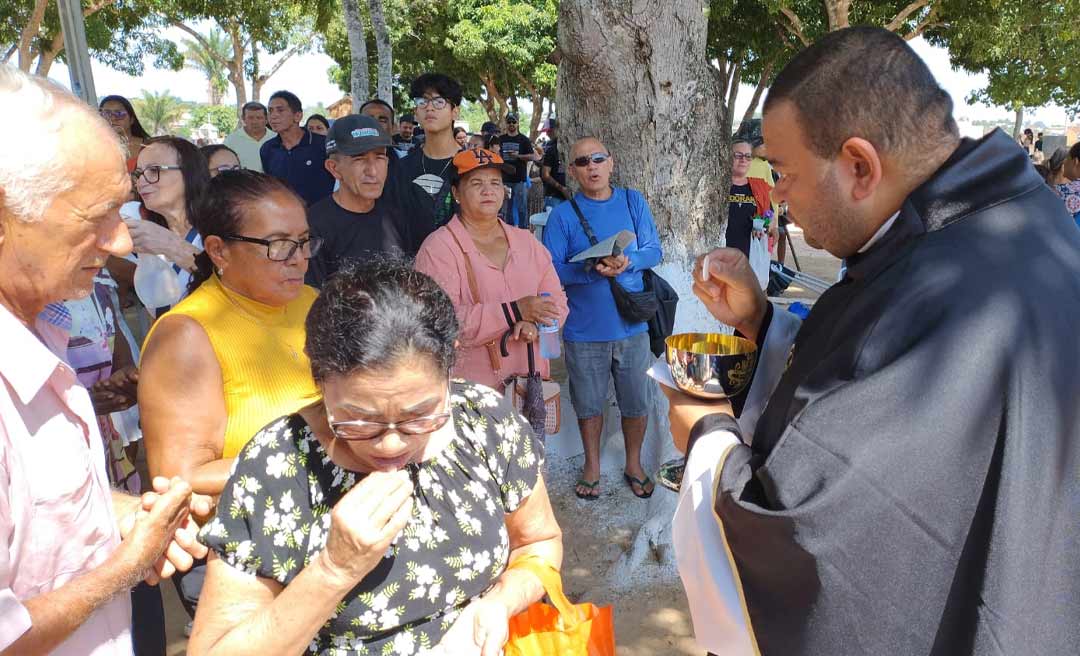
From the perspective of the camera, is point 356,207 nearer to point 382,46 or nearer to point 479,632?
point 479,632

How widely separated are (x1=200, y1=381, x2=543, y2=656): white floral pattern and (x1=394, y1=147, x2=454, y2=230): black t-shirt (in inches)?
115

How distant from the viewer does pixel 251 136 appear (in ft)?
34.2

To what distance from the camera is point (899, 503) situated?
54.9 inches

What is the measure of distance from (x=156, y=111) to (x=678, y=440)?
69562 millimetres

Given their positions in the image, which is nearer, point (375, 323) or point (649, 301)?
point (375, 323)

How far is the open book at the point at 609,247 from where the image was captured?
435 centimetres

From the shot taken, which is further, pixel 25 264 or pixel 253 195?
pixel 253 195

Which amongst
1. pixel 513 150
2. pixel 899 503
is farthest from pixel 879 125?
pixel 513 150

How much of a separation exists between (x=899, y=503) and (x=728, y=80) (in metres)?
23.6

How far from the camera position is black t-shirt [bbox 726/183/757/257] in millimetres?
7957

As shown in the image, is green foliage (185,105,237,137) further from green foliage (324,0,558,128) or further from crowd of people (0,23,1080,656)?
crowd of people (0,23,1080,656)

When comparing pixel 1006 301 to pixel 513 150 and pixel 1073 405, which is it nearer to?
pixel 1073 405

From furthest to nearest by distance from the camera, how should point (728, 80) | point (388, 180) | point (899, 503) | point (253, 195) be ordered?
point (728, 80) < point (388, 180) < point (253, 195) < point (899, 503)

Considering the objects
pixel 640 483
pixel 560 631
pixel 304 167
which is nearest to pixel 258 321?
pixel 560 631
